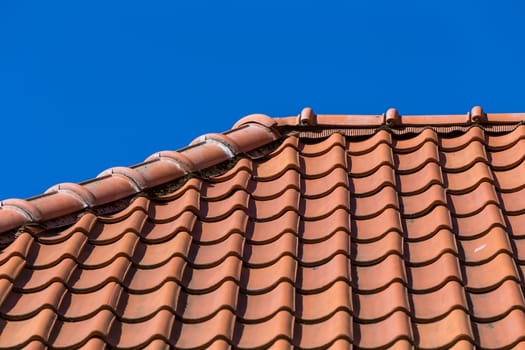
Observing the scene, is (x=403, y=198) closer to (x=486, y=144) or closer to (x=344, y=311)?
(x=486, y=144)

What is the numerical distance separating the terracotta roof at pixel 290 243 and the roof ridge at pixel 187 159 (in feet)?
0.03

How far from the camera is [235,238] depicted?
5.58 m

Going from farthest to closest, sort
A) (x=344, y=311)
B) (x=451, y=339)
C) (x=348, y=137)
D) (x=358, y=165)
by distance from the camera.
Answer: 1. (x=348, y=137)
2. (x=358, y=165)
3. (x=344, y=311)
4. (x=451, y=339)

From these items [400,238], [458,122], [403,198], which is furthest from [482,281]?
[458,122]

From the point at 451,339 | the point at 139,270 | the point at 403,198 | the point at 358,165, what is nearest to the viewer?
the point at 451,339

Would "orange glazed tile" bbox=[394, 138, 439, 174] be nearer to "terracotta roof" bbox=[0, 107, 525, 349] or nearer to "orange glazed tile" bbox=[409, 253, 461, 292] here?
"terracotta roof" bbox=[0, 107, 525, 349]

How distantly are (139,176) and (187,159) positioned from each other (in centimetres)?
35

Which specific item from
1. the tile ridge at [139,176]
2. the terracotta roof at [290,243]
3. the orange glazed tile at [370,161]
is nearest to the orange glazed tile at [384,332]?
the terracotta roof at [290,243]

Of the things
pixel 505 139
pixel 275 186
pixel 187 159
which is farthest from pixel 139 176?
pixel 505 139

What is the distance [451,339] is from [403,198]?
1.63m

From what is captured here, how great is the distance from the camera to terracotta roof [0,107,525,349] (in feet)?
15.5

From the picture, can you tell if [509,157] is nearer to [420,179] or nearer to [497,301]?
[420,179]

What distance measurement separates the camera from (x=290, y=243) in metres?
5.45

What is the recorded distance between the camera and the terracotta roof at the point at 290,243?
4.72m
